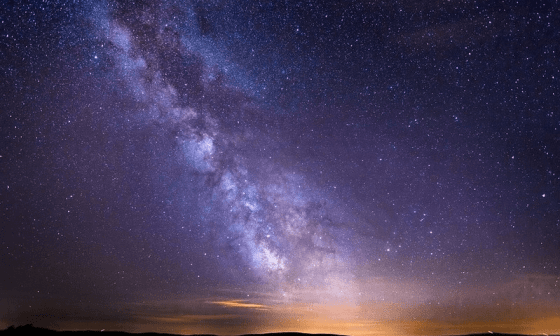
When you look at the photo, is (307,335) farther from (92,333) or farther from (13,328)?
(13,328)

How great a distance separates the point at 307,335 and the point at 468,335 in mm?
2879

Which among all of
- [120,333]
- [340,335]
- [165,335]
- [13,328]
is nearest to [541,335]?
[340,335]

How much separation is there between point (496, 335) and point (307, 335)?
10.7 ft

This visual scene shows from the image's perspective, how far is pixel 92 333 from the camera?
666 cm

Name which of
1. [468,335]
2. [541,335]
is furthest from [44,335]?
[541,335]

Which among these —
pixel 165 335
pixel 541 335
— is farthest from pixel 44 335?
pixel 541 335

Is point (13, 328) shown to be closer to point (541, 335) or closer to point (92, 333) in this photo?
point (92, 333)

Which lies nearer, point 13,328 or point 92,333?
point 92,333

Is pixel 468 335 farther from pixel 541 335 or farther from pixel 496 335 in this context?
pixel 541 335

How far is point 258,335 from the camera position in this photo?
267 inches

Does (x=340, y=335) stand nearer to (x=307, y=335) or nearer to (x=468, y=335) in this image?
(x=307, y=335)

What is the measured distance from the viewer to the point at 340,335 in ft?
23.4

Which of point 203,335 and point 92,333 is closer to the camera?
point 92,333

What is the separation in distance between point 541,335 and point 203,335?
6.03m
